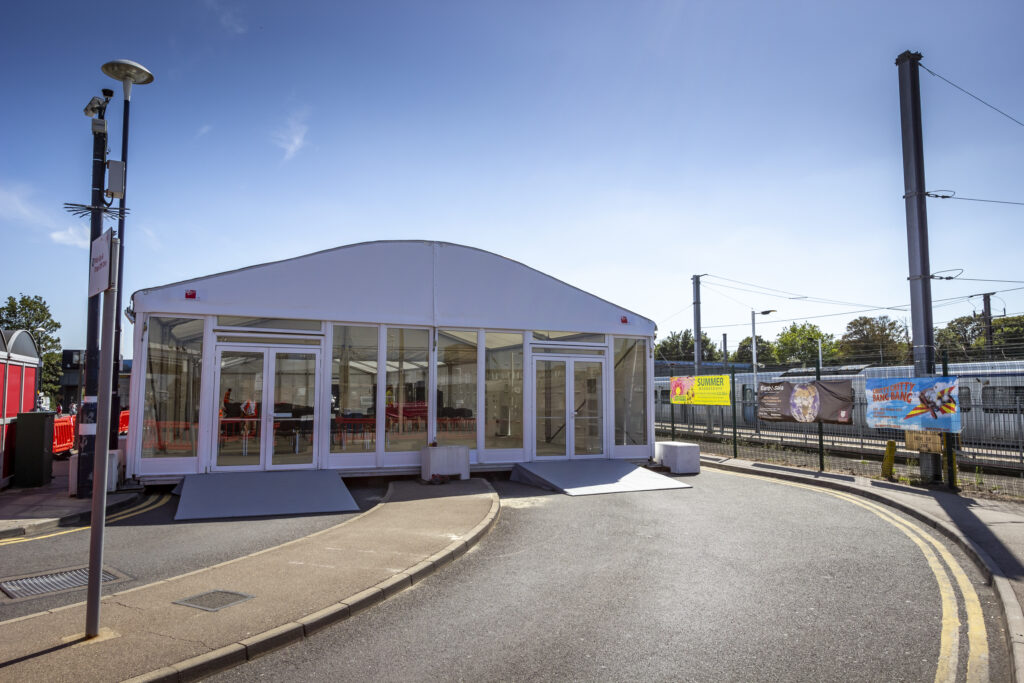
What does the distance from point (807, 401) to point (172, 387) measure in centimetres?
1370

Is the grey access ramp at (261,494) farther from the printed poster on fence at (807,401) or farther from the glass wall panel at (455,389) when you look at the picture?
the printed poster on fence at (807,401)

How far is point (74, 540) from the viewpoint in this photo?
801cm

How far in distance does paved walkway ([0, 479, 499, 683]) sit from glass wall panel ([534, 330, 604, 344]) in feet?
22.7

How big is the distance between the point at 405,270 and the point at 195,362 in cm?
439

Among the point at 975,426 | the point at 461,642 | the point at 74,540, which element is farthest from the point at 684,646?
the point at 975,426

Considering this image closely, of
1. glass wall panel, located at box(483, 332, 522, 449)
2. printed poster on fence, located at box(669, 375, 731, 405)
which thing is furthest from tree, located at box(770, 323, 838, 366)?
glass wall panel, located at box(483, 332, 522, 449)

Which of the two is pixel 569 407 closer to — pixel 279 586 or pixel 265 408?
pixel 265 408

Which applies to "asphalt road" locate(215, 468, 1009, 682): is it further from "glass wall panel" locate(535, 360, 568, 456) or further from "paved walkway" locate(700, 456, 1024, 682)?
"glass wall panel" locate(535, 360, 568, 456)

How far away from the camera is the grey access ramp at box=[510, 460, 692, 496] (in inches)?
471

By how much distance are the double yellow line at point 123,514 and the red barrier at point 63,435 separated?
8.72 meters

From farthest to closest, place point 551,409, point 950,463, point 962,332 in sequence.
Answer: point 962,332, point 551,409, point 950,463

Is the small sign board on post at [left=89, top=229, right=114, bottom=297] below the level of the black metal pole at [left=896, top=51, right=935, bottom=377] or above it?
below

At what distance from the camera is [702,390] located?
19766 mm

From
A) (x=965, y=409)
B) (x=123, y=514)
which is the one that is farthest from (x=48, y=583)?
(x=965, y=409)
